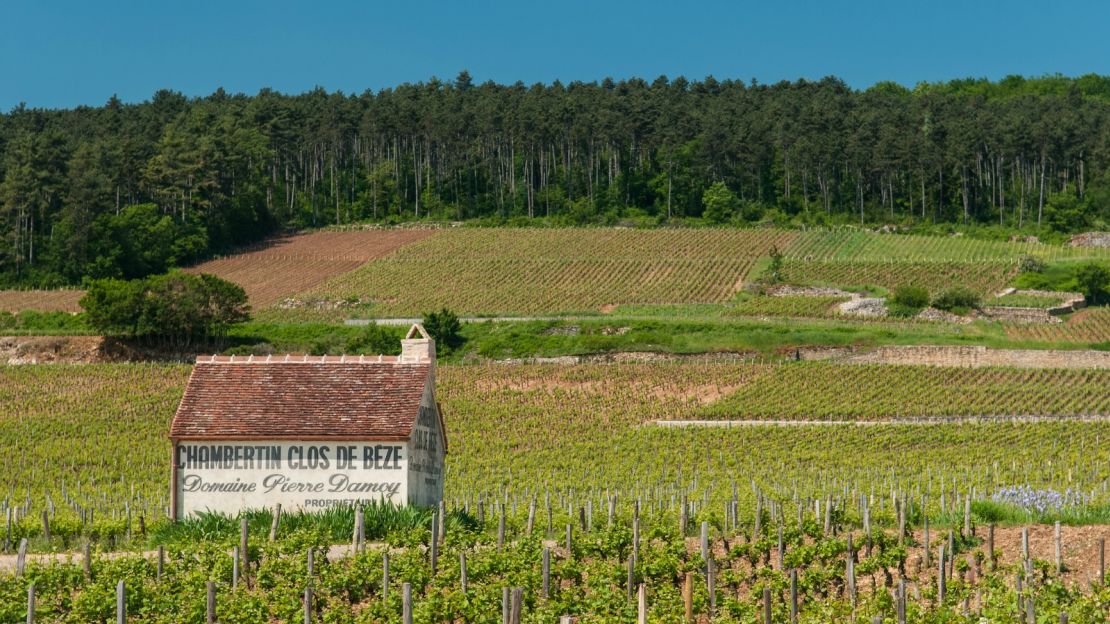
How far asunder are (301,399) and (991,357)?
5308 cm

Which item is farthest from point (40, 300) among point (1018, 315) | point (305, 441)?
point (305, 441)

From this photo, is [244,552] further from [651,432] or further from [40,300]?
[40,300]

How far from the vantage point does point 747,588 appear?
28594 mm

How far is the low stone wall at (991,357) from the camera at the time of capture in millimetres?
82000

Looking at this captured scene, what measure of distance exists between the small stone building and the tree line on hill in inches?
3321

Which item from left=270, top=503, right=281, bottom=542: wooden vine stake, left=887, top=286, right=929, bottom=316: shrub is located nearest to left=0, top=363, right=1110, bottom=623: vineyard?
left=270, top=503, right=281, bottom=542: wooden vine stake

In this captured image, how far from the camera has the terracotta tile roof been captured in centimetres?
3491

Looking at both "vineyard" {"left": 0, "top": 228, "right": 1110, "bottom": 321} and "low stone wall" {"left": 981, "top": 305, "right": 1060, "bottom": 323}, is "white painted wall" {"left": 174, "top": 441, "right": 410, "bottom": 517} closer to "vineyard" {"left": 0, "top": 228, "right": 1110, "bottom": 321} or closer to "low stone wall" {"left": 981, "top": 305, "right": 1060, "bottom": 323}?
"vineyard" {"left": 0, "top": 228, "right": 1110, "bottom": 321}

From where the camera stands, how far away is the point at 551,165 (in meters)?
155

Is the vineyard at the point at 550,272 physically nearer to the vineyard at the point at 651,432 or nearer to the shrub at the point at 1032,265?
the shrub at the point at 1032,265

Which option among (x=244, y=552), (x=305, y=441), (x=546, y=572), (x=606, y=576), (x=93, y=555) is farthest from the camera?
(x=305, y=441)

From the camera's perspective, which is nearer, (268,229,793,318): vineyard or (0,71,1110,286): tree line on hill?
(268,229,793,318): vineyard

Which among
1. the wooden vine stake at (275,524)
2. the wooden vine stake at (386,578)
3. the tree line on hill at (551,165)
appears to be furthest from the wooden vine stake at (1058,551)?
the tree line on hill at (551,165)

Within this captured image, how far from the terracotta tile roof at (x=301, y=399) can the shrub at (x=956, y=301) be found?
6454 cm
